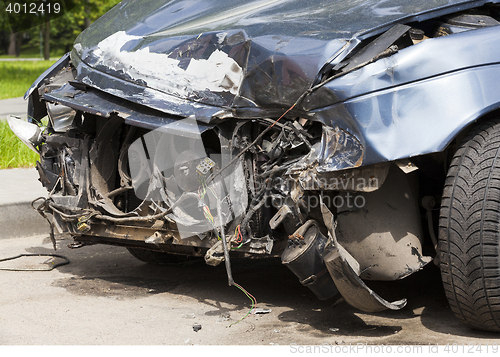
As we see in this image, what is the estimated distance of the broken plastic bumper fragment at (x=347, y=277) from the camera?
2.87 meters

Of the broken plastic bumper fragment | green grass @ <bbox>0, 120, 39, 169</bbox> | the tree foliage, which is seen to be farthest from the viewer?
the tree foliage

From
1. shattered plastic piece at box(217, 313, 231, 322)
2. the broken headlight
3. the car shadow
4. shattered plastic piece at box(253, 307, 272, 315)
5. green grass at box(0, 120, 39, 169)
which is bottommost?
the car shadow

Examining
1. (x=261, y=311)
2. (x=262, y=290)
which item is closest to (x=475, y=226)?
(x=261, y=311)

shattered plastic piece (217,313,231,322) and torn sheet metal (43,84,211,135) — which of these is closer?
torn sheet metal (43,84,211,135)

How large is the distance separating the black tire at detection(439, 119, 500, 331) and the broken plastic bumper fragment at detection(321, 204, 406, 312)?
32 cm

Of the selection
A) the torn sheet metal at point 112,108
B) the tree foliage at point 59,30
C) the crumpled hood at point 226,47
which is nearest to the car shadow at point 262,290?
the torn sheet metal at point 112,108

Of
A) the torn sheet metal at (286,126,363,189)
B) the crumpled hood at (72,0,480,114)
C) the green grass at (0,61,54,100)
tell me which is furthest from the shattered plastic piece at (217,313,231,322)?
the green grass at (0,61,54,100)

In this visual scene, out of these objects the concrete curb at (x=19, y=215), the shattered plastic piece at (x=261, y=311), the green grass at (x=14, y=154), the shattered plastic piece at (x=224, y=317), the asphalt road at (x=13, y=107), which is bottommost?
the shattered plastic piece at (x=261, y=311)

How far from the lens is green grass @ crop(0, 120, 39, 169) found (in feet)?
24.1

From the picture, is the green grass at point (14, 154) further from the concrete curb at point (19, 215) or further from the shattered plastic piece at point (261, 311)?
the shattered plastic piece at point (261, 311)

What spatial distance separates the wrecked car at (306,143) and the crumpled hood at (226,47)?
11 millimetres

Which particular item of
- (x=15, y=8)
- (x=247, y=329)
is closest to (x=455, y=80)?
(x=247, y=329)

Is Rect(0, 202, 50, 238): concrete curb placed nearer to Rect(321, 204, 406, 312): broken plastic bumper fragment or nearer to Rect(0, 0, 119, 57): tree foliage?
Rect(321, 204, 406, 312): broken plastic bumper fragment

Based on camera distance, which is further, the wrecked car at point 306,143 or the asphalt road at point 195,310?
the asphalt road at point 195,310
